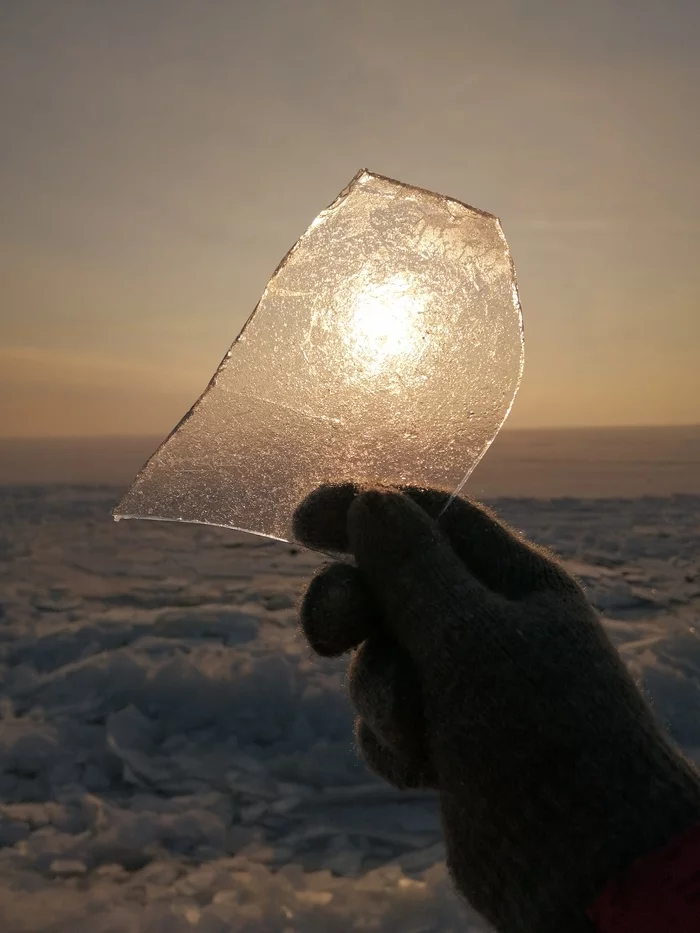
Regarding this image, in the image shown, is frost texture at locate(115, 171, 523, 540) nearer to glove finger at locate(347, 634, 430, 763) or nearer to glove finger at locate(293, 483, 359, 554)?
Answer: glove finger at locate(293, 483, 359, 554)

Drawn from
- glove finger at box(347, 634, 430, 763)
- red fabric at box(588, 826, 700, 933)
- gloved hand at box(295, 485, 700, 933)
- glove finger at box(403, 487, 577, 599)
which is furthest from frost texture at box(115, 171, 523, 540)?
red fabric at box(588, 826, 700, 933)

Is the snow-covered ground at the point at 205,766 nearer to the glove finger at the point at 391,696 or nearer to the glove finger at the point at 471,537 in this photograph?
the glove finger at the point at 391,696

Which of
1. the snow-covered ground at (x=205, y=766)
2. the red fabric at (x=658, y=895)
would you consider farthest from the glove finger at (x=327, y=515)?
the snow-covered ground at (x=205, y=766)

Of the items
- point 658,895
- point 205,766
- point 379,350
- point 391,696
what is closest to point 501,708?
point 391,696

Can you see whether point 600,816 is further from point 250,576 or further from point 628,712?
point 250,576

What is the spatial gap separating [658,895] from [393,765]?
534 mm

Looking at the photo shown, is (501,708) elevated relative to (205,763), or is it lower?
elevated

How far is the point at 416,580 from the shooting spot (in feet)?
3.89

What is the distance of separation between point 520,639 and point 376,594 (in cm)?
27

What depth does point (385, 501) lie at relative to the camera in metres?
1.23

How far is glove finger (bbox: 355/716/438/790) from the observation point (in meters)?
1.24

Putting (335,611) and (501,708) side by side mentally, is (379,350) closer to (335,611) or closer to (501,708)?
(335,611)

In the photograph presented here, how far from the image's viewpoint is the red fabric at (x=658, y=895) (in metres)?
0.82

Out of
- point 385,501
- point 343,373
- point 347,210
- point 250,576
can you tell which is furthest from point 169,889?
point 250,576
